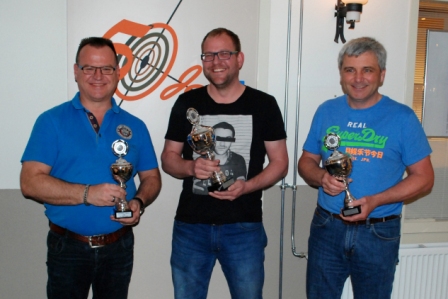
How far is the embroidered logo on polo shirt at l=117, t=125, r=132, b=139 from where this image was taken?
2.17m

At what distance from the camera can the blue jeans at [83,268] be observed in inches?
81.4

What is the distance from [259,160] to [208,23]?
3.52ft

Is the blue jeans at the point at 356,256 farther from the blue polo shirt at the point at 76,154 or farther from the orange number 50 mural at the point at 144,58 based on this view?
the orange number 50 mural at the point at 144,58

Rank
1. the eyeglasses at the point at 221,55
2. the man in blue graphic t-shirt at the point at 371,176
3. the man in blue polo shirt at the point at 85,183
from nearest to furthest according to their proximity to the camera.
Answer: the man in blue polo shirt at the point at 85,183 → the man in blue graphic t-shirt at the point at 371,176 → the eyeglasses at the point at 221,55

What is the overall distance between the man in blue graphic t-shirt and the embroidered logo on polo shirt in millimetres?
1072

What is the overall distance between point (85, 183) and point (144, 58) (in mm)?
1069

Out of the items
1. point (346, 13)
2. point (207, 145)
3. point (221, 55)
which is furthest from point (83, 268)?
point (346, 13)

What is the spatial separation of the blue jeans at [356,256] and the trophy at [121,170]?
1.06 metres

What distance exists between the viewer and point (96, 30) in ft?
8.82

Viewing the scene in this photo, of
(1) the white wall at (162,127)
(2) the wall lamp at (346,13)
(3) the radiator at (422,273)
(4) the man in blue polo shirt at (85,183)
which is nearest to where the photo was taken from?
(4) the man in blue polo shirt at (85,183)

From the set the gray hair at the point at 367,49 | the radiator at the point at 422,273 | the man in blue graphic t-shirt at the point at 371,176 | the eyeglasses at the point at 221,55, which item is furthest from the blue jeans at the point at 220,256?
the radiator at the point at 422,273

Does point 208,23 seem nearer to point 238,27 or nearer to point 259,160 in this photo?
point 238,27

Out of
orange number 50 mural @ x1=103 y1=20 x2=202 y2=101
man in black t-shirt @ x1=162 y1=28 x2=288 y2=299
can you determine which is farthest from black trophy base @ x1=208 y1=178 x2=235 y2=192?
orange number 50 mural @ x1=103 y1=20 x2=202 y2=101

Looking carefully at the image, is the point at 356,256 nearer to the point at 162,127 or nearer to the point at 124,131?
the point at 124,131
